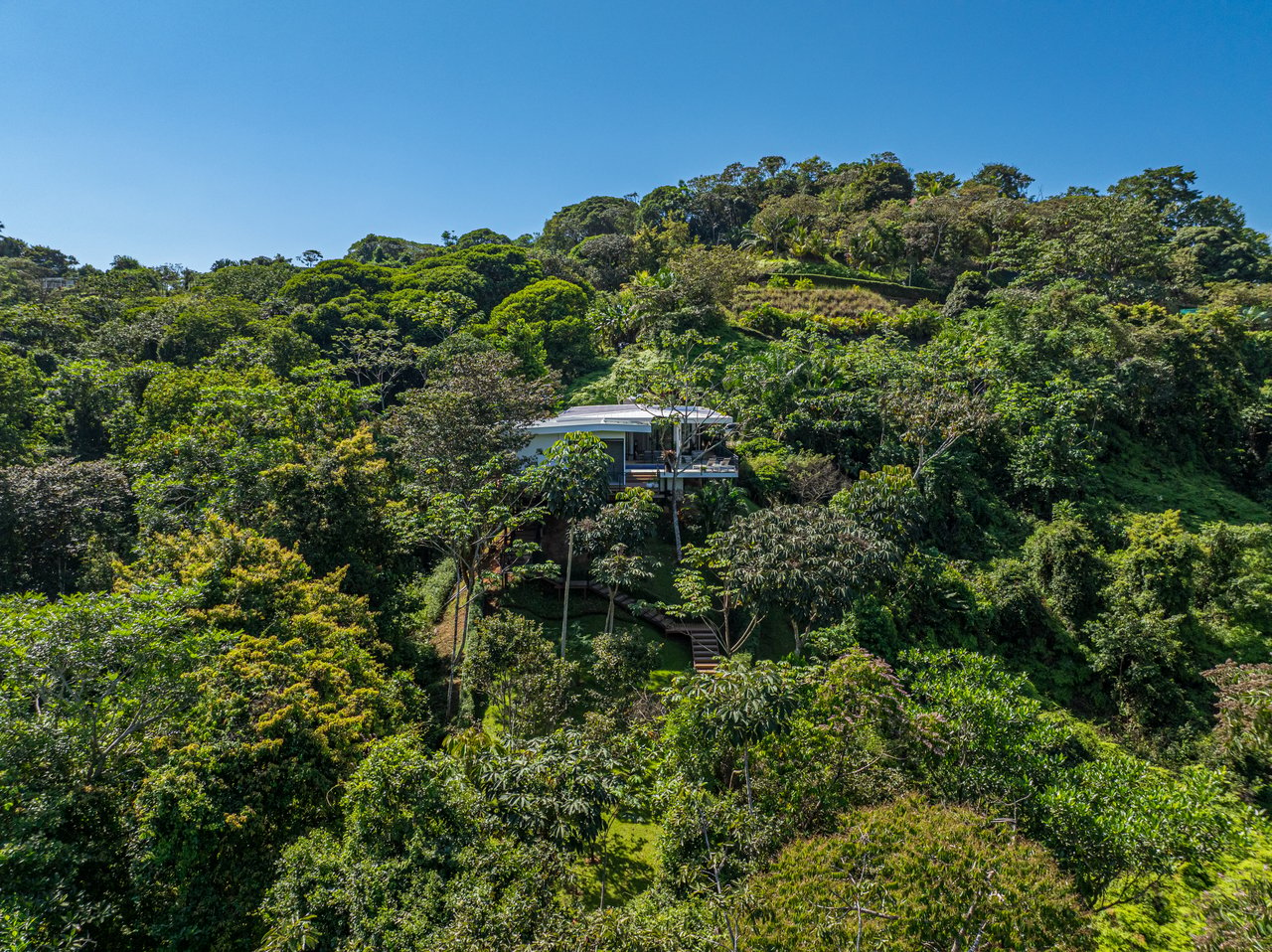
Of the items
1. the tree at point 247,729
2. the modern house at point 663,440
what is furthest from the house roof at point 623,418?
the tree at point 247,729

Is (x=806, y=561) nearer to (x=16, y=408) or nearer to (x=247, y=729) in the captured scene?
(x=247, y=729)

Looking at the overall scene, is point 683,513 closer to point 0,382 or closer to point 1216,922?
point 1216,922

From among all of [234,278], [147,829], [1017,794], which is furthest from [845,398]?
[234,278]

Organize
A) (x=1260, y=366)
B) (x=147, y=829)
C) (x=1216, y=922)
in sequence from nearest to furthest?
1. (x=1216, y=922)
2. (x=147, y=829)
3. (x=1260, y=366)

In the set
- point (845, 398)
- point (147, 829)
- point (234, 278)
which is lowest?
point (147, 829)

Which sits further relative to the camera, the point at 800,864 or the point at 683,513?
the point at 683,513

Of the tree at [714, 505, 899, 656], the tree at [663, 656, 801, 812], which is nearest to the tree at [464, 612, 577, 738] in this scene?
the tree at [663, 656, 801, 812]
